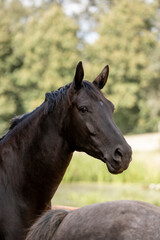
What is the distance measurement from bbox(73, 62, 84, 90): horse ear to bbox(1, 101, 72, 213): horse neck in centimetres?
14

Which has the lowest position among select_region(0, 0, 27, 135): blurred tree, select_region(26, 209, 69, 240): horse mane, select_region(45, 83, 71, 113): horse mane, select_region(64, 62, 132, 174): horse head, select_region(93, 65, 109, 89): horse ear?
select_region(26, 209, 69, 240): horse mane

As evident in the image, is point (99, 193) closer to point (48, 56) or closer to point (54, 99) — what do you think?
point (54, 99)

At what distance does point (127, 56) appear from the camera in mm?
23219

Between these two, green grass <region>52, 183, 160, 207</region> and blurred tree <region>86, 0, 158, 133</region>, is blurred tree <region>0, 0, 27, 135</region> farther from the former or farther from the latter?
green grass <region>52, 183, 160, 207</region>

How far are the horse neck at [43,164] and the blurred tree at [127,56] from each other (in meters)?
20.3

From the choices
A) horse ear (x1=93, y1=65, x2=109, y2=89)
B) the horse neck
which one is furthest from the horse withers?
horse ear (x1=93, y1=65, x2=109, y2=89)

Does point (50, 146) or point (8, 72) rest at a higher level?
point (8, 72)

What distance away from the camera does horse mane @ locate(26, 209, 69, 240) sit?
1091 mm

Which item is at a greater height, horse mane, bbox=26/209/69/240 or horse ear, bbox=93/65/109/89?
horse ear, bbox=93/65/109/89

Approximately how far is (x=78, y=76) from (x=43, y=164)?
432mm

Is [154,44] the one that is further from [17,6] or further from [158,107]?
[17,6]

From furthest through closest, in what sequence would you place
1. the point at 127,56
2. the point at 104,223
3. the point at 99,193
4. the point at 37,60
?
1. the point at 127,56
2. the point at 37,60
3. the point at 99,193
4. the point at 104,223

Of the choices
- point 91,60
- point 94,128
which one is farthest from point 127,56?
point 94,128

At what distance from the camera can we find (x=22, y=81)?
74.4 ft
